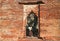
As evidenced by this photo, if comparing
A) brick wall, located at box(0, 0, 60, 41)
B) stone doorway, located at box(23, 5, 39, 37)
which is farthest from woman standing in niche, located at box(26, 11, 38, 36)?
brick wall, located at box(0, 0, 60, 41)

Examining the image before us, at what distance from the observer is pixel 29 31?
555 centimetres

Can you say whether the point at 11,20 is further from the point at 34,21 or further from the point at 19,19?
the point at 34,21

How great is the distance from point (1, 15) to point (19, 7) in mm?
432

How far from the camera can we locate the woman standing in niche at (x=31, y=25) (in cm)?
554

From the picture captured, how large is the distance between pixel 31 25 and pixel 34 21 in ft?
0.35

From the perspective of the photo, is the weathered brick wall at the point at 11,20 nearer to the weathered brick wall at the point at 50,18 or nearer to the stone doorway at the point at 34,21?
the stone doorway at the point at 34,21

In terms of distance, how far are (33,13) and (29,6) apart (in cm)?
17

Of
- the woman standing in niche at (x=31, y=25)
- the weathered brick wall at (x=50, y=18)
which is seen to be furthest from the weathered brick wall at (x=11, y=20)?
the weathered brick wall at (x=50, y=18)

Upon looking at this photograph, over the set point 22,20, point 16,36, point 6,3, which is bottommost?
point 16,36

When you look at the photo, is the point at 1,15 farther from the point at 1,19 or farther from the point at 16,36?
the point at 16,36

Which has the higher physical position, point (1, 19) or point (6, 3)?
point (6, 3)

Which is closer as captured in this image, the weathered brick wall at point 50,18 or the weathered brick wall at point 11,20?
the weathered brick wall at point 50,18

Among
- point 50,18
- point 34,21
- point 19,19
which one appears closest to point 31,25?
point 34,21

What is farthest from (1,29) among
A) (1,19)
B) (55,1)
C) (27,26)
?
(55,1)
